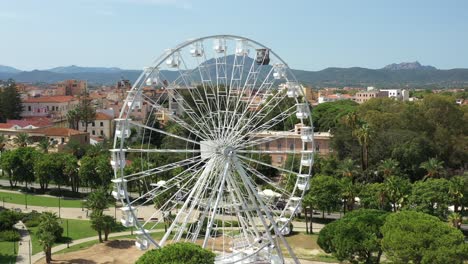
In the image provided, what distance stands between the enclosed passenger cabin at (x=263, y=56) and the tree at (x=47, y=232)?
22096 mm

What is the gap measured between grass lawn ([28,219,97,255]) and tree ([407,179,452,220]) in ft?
102

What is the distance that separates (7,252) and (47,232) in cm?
564

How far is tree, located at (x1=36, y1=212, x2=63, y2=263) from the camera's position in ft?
145

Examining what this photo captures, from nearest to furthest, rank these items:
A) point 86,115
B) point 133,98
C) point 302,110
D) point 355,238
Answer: point 133,98, point 302,110, point 355,238, point 86,115

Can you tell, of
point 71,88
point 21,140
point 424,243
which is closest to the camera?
point 424,243

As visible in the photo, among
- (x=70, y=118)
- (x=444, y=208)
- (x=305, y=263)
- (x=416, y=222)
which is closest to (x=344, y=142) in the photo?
(x=444, y=208)

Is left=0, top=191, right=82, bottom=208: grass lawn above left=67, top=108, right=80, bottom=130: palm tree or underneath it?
underneath

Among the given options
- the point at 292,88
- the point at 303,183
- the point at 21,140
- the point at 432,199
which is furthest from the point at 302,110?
the point at 21,140

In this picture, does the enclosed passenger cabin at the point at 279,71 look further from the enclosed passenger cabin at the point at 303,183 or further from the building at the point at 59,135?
the building at the point at 59,135

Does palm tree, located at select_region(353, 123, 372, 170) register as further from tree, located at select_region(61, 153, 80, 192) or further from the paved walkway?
the paved walkway

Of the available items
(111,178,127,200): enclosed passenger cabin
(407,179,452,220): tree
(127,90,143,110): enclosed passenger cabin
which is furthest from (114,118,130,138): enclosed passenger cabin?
(407,179,452,220): tree

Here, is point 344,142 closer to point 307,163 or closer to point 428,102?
point 428,102

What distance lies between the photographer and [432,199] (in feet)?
171

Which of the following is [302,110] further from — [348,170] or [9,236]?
[9,236]
